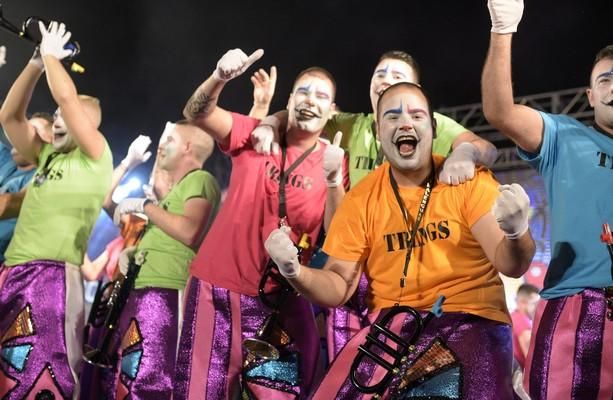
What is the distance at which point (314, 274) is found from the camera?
2445mm

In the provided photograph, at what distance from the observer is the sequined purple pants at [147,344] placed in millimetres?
3682

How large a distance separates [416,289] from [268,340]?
0.89 metres

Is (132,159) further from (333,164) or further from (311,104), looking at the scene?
(333,164)

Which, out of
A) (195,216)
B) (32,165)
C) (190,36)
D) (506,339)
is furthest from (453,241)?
(190,36)

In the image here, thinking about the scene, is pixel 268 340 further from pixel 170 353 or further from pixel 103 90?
pixel 103 90

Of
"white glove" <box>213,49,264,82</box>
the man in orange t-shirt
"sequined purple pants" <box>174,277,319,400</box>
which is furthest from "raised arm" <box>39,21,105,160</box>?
→ the man in orange t-shirt

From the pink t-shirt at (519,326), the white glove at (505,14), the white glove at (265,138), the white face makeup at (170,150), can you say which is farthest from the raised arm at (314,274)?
the pink t-shirt at (519,326)

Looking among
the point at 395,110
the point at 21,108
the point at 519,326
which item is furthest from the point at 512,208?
the point at 519,326

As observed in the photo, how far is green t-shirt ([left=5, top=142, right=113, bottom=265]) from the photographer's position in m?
3.99

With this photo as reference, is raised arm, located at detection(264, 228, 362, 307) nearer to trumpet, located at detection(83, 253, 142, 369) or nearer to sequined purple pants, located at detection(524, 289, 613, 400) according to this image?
sequined purple pants, located at detection(524, 289, 613, 400)

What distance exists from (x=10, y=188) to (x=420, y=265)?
3.43 metres

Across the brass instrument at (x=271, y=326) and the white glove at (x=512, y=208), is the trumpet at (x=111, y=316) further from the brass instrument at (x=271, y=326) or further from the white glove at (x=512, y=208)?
the white glove at (x=512, y=208)

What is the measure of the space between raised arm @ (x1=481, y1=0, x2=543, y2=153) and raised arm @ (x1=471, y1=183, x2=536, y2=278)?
354mm

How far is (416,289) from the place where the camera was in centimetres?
242
